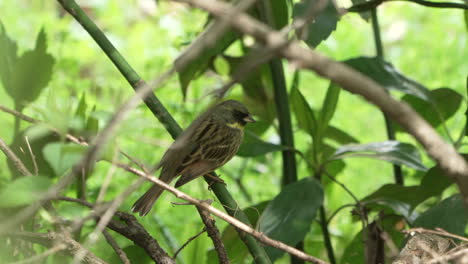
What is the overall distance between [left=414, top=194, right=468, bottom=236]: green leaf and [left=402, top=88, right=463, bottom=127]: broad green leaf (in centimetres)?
37

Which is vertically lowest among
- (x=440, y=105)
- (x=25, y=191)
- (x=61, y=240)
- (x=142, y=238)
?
(x=440, y=105)

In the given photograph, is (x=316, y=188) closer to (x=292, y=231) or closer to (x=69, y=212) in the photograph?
(x=292, y=231)

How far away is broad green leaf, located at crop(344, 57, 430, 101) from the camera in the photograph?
190 cm

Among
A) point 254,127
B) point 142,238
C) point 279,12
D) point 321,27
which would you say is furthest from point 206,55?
point 142,238

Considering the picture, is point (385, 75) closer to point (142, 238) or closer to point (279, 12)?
point (279, 12)

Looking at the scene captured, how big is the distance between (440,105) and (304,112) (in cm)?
44

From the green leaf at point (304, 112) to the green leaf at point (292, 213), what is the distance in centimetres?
23

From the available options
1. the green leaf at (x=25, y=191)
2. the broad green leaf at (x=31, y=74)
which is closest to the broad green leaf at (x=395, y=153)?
the broad green leaf at (x=31, y=74)

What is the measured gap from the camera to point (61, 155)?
2.97ft

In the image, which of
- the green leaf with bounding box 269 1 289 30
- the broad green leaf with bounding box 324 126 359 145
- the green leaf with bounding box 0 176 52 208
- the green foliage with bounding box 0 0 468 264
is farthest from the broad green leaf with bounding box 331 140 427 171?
the green leaf with bounding box 0 176 52 208

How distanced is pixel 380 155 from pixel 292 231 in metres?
0.39

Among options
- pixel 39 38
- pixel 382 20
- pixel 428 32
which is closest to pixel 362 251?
pixel 39 38

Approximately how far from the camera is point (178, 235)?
2447 millimetres

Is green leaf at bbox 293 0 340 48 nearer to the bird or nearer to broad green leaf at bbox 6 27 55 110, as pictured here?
the bird
